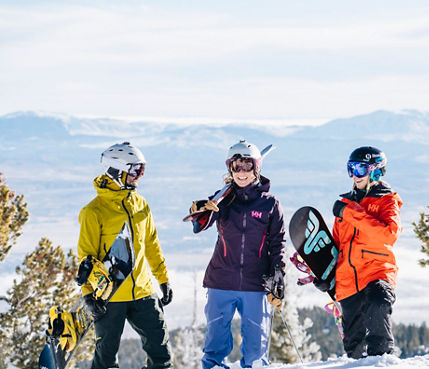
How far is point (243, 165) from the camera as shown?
6379mm

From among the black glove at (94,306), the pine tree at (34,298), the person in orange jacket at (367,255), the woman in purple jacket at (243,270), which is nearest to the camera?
the black glove at (94,306)

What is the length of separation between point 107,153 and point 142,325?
1691mm

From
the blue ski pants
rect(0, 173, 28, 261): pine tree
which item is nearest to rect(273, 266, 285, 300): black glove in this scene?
the blue ski pants

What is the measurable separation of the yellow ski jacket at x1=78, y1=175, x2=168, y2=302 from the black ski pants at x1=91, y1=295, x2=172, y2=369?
0.32 ft

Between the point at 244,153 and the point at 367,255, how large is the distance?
5.21ft

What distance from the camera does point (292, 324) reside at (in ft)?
115

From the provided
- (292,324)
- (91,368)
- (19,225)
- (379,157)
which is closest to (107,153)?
(91,368)

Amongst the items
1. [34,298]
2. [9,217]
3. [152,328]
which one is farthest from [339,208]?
[34,298]

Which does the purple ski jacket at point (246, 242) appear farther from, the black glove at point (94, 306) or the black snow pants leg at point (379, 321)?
the black glove at point (94, 306)

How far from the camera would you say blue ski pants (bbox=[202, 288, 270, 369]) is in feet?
20.0

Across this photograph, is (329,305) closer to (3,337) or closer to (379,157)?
(379,157)

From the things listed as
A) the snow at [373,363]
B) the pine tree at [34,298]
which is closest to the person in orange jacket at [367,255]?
the snow at [373,363]

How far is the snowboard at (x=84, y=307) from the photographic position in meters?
5.77

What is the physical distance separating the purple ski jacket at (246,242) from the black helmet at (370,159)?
900 mm
